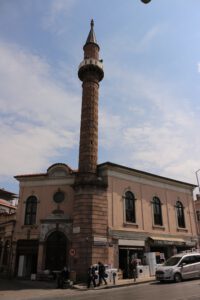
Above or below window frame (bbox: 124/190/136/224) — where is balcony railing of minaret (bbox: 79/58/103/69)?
above

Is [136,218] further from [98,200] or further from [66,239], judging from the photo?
[66,239]

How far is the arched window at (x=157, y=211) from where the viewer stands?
29072 millimetres

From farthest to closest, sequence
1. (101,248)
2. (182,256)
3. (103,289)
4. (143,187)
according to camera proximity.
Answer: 1. (143,187)
2. (101,248)
3. (182,256)
4. (103,289)

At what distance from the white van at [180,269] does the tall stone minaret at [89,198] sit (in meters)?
5.12

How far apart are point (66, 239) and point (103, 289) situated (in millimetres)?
6486

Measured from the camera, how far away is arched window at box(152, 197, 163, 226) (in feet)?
95.4

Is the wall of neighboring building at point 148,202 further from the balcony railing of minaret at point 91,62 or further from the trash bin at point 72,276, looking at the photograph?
the balcony railing of minaret at point 91,62

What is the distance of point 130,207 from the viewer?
89.6 feet

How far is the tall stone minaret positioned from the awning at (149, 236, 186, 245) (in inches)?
225

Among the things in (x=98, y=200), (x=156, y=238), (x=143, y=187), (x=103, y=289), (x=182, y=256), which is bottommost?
(x=103, y=289)

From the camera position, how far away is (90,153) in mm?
26453

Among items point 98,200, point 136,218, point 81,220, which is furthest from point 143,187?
point 81,220

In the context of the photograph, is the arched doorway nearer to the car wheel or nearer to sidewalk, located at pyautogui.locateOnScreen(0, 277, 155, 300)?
sidewalk, located at pyautogui.locateOnScreen(0, 277, 155, 300)

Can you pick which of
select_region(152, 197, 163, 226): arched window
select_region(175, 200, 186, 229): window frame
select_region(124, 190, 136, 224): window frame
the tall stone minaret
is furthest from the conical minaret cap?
select_region(175, 200, 186, 229): window frame
